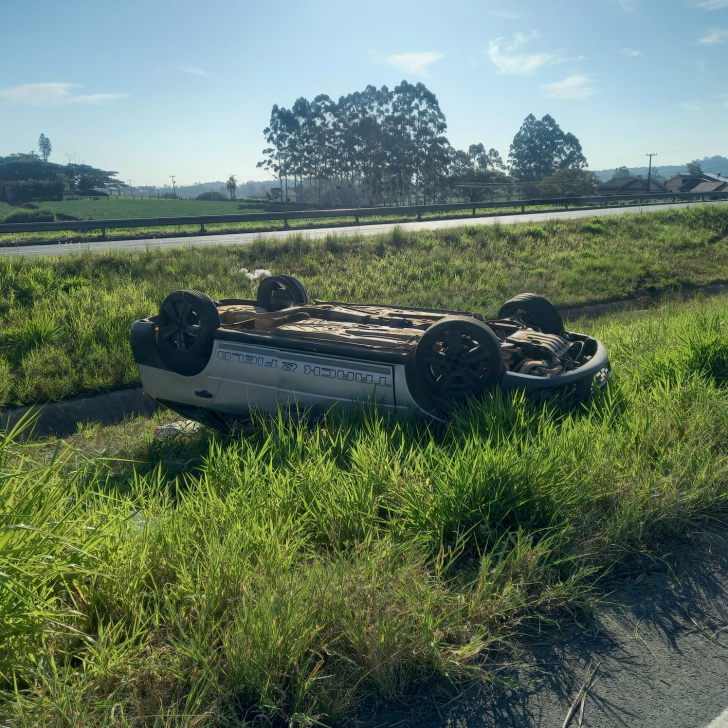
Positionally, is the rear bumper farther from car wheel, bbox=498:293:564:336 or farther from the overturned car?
car wheel, bbox=498:293:564:336

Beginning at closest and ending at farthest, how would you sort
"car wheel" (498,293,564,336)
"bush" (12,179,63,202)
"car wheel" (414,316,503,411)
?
"car wheel" (414,316,503,411) → "car wheel" (498,293,564,336) → "bush" (12,179,63,202)

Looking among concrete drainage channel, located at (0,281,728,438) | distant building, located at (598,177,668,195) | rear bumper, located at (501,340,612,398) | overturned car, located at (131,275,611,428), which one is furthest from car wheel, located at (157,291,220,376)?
distant building, located at (598,177,668,195)

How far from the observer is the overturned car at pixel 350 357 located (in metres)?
5.14

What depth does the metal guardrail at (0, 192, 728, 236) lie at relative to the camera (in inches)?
931

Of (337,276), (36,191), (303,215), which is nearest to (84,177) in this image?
(36,191)

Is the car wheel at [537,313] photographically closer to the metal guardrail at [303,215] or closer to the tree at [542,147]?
the metal guardrail at [303,215]

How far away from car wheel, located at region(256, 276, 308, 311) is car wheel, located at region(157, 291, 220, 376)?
1.50 m

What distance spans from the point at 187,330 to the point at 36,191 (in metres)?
63.8

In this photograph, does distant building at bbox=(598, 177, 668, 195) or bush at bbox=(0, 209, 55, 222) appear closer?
bush at bbox=(0, 209, 55, 222)

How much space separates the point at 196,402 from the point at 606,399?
370 cm

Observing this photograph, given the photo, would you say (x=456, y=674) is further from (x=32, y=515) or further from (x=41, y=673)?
(x=32, y=515)

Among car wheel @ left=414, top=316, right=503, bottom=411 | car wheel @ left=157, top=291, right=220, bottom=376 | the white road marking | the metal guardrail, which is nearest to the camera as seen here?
the white road marking

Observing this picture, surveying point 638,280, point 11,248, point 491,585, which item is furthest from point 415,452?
point 11,248

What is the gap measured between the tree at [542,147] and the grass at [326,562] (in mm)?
94852
